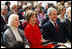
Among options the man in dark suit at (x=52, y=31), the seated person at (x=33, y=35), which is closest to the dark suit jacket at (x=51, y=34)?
the man in dark suit at (x=52, y=31)

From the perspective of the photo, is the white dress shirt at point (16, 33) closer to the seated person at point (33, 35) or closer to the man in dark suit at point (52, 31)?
the seated person at point (33, 35)

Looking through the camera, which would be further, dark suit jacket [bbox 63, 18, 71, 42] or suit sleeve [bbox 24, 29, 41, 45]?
dark suit jacket [bbox 63, 18, 71, 42]

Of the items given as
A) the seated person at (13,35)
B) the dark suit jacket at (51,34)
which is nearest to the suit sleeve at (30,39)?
the seated person at (13,35)

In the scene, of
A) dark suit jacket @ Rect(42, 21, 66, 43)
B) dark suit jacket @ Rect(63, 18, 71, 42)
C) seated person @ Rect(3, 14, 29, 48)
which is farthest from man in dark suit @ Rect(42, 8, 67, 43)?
seated person @ Rect(3, 14, 29, 48)

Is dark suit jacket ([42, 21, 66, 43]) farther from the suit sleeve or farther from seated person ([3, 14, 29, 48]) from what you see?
seated person ([3, 14, 29, 48])

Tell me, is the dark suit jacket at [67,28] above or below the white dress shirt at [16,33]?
below

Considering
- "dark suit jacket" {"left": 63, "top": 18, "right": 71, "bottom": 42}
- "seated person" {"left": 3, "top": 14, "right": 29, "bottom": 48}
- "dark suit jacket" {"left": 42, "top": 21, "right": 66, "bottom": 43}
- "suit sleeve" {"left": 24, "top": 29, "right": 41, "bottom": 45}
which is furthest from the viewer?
"dark suit jacket" {"left": 63, "top": 18, "right": 71, "bottom": 42}

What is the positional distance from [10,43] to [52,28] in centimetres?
122

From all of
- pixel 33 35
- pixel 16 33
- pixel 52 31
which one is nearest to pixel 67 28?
pixel 52 31

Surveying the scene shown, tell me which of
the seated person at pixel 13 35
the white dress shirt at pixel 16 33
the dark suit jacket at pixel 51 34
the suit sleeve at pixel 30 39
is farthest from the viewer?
the dark suit jacket at pixel 51 34

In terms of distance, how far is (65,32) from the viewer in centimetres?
475

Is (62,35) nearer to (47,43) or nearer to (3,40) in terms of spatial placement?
(47,43)

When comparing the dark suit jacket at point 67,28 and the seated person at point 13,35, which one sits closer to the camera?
the seated person at point 13,35

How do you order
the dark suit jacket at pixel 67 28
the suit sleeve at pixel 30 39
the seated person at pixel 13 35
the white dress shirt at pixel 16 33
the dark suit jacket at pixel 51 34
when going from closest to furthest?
1. the seated person at pixel 13 35
2. the white dress shirt at pixel 16 33
3. the suit sleeve at pixel 30 39
4. the dark suit jacket at pixel 51 34
5. the dark suit jacket at pixel 67 28
